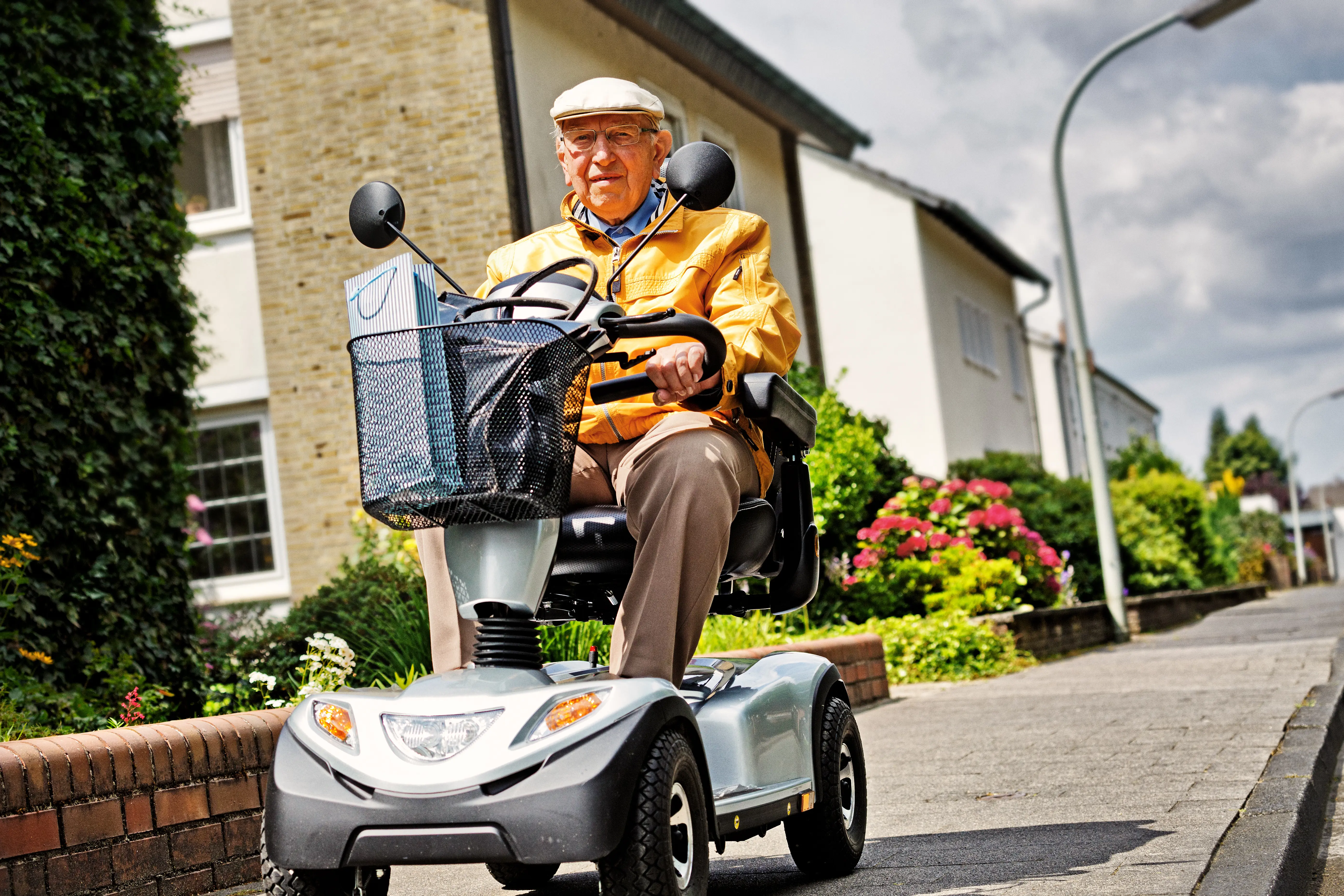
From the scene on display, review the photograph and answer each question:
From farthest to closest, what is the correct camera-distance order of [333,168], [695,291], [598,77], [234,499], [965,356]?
1. [965,356]
2. [234,499]
3. [333,168]
4. [598,77]
5. [695,291]

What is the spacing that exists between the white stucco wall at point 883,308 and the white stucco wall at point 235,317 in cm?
1078

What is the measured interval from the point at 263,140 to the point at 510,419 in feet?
34.6

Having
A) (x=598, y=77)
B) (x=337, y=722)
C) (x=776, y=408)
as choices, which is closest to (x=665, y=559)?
(x=776, y=408)

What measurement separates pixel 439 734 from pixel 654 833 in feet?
1.39

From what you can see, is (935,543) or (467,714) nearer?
(467,714)

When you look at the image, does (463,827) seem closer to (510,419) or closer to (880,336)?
(510,419)

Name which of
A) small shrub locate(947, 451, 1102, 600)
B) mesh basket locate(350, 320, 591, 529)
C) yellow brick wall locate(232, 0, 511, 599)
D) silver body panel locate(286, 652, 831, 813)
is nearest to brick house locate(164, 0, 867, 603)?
yellow brick wall locate(232, 0, 511, 599)

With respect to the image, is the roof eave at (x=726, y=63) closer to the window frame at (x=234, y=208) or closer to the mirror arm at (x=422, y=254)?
the window frame at (x=234, y=208)

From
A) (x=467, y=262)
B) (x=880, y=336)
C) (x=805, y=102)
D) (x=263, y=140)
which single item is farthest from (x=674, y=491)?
(x=880, y=336)

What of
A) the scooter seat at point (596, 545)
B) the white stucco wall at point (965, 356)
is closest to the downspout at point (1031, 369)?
the white stucco wall at point (965, 356)

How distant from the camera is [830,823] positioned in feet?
12.2

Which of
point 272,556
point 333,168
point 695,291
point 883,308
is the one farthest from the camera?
point 883,308

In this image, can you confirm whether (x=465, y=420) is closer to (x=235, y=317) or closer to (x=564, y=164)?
(x=564, y=164)

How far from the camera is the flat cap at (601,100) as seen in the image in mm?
3623
